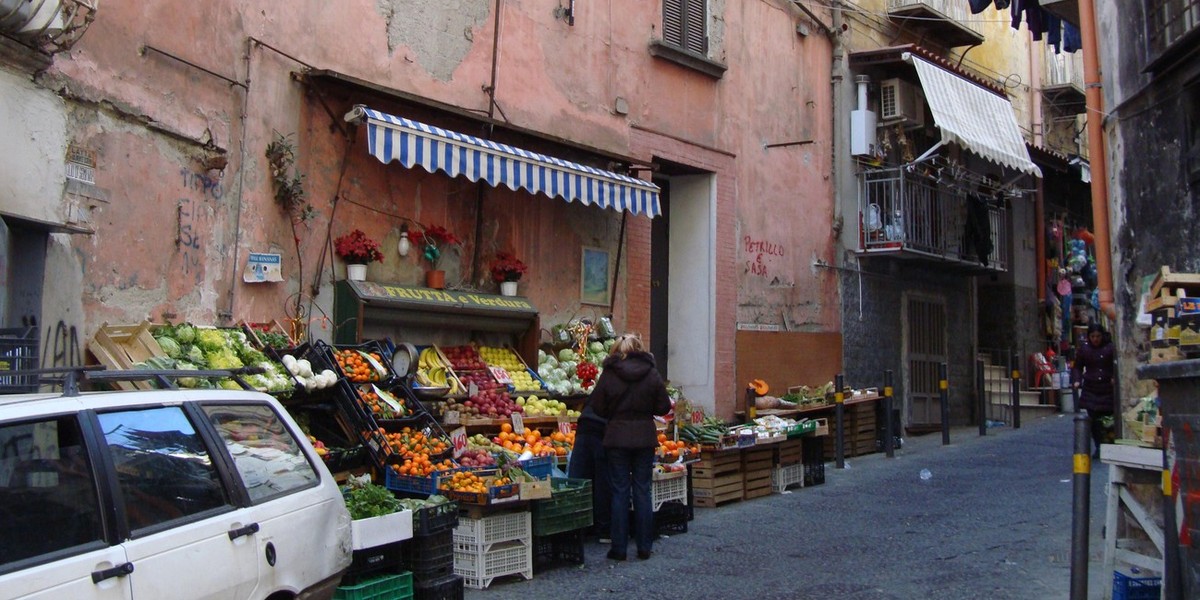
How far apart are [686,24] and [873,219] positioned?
5.22m

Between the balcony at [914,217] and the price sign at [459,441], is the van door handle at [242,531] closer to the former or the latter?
the price sign at [459,441]

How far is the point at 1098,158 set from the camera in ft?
32.2

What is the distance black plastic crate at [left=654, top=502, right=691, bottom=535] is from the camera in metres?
9.44

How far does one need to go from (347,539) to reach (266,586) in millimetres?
875

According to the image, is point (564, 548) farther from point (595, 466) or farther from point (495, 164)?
point (495, 164)

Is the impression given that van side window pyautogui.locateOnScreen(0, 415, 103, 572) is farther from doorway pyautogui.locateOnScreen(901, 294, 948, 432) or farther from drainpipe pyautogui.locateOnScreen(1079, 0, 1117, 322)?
doorway pyautogui.locateOnScreen(901, 294, 948, 432)

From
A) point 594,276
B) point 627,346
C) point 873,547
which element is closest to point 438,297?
point 627,346

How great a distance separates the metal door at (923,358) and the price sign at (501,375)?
10.2 metres

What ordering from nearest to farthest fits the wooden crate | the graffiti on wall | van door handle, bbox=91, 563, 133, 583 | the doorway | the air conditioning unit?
1. van door handle, bbox=91, 563, 133, 583
2. the wooden crate
3. the graffiti on wall
4. the air conditioning unit
5. the doorway

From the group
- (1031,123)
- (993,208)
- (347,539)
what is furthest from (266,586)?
(1031,123)

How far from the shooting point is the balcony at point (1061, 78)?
23.9 meters

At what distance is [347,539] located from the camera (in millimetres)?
5379

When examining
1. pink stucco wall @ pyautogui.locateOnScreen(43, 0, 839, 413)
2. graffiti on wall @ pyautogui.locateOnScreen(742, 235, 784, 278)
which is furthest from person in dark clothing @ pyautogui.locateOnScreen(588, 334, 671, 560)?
graffiti on wall @ pyautogui.locateOnScreen(742, 235, 784, 278)

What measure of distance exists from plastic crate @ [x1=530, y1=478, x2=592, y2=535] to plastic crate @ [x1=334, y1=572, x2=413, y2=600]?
153cm
